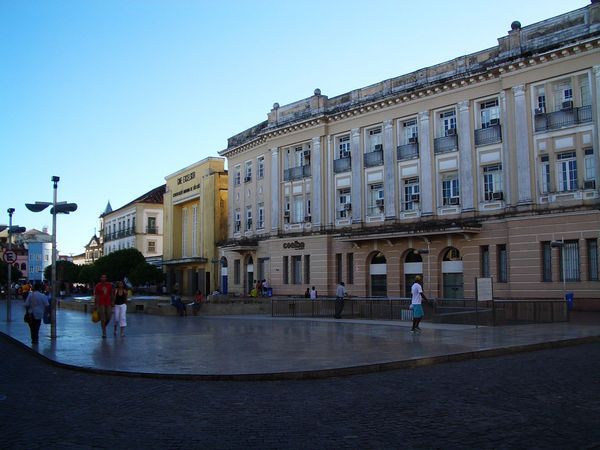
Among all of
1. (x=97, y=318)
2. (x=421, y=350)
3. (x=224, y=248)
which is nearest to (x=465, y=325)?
(x=421, y=350)

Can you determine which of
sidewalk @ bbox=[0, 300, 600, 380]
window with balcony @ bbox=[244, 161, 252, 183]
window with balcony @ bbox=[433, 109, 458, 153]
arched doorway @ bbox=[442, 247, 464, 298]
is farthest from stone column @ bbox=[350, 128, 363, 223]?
sidewalk @ bbox=[0, 300, 600, 380]

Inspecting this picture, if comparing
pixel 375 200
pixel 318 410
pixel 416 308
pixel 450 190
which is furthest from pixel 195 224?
pixel 318 410

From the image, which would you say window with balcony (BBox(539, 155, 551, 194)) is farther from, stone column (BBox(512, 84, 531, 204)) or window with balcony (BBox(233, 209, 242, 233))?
window with balcony (BBox(233, 209, 242, 233))

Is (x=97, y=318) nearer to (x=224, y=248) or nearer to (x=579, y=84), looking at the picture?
(x=579, y=84)

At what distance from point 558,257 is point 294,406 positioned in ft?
79.6

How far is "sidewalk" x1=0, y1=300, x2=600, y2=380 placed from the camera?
12094 mm

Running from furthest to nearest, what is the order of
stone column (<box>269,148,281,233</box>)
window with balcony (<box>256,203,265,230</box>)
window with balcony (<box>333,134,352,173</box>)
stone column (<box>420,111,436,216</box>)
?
1. window with balcony (<box>256,203,265,230</box>)
2. stone column (<box>269,148,281,233</box>)
3. window with balcony (<box>333,134,352,173</box>)
4. stone column (<box>420,111,436,216</box>)

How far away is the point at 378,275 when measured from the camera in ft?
130

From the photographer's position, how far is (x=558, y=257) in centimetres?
2997

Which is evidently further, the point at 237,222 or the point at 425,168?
the point at 237,222

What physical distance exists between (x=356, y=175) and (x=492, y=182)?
962 centimetres

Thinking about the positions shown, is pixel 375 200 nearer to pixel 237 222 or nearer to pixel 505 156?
pixel 505 156

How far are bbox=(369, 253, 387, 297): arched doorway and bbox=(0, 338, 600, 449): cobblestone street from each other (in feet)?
87.4

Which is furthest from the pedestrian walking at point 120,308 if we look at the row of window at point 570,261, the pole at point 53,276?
the row of window at point 570,261
